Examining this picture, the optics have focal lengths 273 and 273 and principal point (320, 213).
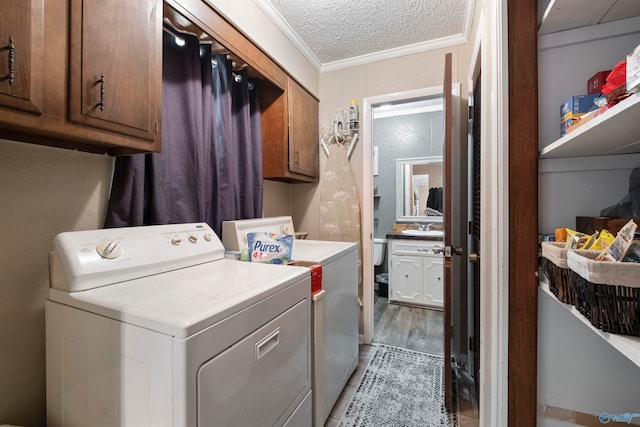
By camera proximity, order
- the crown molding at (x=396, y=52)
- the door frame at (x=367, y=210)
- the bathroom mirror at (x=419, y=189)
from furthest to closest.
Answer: the bathroom mirror at (x=419, y=189) < the door frame at (x=367, y=210) < the crown molding at (x=396, y=52)

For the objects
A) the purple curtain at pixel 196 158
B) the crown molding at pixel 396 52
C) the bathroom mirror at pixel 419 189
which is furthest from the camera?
the bathroom mirror at pixel 419 189

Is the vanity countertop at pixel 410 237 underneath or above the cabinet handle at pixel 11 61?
underneath

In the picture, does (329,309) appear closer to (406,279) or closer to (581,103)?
(581,103)

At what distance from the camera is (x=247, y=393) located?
2.69 ft

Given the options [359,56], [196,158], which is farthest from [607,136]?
[359,56]

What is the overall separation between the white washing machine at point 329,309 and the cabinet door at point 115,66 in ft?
2.57

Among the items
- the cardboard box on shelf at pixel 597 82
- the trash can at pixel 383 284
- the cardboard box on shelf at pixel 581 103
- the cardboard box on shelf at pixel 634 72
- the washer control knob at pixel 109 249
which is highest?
the cardboard box on shelf at pixel 597 82

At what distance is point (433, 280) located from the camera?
323cm

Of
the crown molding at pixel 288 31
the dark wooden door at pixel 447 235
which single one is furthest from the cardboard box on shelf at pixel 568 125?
the crown molding at pixel 288 31

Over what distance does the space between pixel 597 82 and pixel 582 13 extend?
206 millimetres

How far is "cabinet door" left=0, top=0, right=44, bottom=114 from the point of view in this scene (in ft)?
2.21

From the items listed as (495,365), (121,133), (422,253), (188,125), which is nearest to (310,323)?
(495,365)

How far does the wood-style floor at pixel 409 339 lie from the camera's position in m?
1.73

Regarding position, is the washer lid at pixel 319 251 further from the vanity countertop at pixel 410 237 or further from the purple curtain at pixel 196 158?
the vanity countertop at pixel 410 237
